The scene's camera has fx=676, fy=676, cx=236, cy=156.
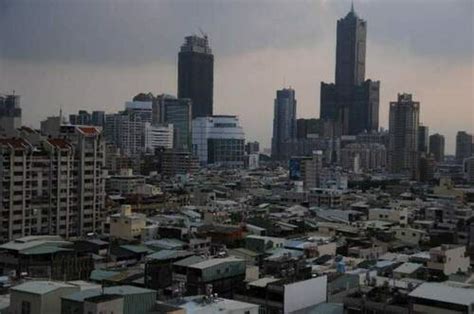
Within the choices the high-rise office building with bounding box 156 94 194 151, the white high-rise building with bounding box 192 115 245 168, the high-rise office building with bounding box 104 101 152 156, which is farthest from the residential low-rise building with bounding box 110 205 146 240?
the high-rise office building with bounding box 156 94 194 151

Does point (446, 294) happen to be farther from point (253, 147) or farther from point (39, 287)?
point (253, 147)

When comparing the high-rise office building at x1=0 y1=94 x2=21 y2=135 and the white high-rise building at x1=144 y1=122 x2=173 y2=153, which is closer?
the high-rise office building at x1=0 y1=94 x2=21 y2=135

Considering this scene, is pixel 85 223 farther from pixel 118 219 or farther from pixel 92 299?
pixel 92 299

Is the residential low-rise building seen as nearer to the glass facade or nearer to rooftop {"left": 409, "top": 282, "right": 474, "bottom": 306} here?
rooftop {"left": 409, "top": 282, "right": 474, "bottom": 306}

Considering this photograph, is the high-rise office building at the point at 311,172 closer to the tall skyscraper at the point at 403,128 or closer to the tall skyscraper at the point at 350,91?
the tall skyscraper at the point at 403,128

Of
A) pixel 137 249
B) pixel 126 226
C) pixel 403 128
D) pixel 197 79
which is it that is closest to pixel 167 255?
pixel 137 249

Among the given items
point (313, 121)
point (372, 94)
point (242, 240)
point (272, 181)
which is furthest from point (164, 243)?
point (372, 94)
